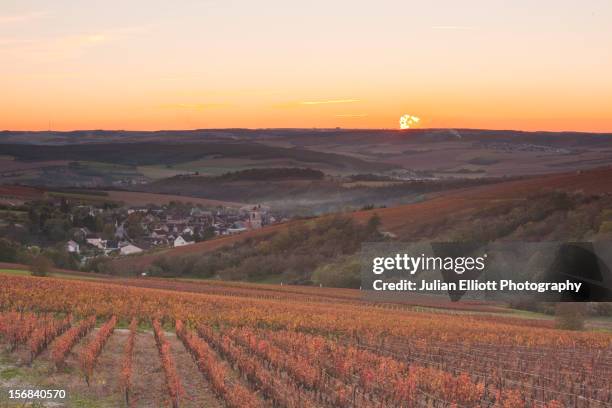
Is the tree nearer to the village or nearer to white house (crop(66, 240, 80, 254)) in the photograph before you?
the village

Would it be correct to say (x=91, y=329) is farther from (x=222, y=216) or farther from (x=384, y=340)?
(x=222, y=216)

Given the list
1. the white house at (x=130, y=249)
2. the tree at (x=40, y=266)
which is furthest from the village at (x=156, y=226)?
the tree at (x=40, y=266)

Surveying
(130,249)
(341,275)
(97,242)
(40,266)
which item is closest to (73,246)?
(97,242)

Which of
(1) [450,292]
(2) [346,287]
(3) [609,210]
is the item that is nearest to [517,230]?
(3) [609,210]

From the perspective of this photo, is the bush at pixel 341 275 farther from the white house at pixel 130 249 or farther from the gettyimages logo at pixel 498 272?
the white house at pixel 130 249

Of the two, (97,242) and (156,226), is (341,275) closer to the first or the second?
(97,242)
